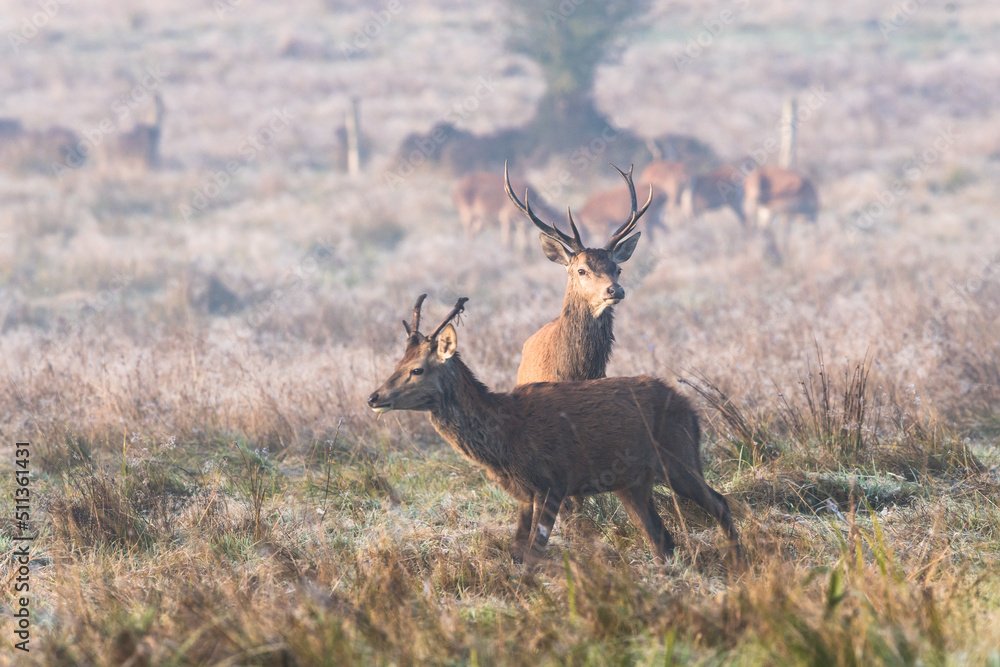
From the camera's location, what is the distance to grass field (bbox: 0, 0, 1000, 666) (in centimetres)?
314

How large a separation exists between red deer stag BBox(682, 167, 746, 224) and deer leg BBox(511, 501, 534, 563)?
47.3 feet

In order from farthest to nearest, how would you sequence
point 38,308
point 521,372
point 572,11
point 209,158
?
point 209,158
point 572,11
point 38,308
point 521,372

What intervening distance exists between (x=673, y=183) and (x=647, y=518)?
1451 cm

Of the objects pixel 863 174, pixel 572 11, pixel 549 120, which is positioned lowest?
pixel 863 174

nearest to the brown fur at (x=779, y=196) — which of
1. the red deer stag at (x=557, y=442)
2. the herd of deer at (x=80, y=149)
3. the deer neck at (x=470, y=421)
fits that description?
the red deer stag at (x=557, y=442)

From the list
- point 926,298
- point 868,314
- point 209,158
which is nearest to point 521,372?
point 868,314

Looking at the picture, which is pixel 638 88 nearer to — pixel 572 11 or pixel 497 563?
pixel 572 11

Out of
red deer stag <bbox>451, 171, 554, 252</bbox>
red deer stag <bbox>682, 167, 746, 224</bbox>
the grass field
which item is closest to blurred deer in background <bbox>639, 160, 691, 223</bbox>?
Result: red deer stag <bbox>682, 167, 746, 224</bbox>

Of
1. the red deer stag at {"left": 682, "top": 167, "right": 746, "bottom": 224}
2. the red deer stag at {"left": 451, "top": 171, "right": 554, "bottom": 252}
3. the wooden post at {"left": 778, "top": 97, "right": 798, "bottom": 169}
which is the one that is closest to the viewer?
the red deer stag at {"left": 451, "top": 171, "right": 554, "bottom": 252}

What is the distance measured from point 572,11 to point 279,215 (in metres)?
9.98

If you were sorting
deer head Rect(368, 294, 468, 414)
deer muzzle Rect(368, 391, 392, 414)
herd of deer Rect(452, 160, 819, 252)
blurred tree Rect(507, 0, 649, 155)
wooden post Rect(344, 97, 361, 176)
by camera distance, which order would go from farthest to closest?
1. blurred tree Rect(507, 0, 649, 155)
2. wooden post Rect(344, 97, 361, 176)
3. herd of deer Rect(452, 160, 819, 252)
4. deer head Rect(368, 294, 468, 414)
5. deer muzzle Rect(368, 391, 392, 414)

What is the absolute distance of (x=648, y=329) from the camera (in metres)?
10.3

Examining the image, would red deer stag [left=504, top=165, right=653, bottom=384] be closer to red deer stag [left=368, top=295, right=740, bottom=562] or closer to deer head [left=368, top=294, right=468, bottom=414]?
red deer stag [left=368, top=295, right=740, bottom=562]

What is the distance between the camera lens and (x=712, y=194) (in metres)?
17.9
